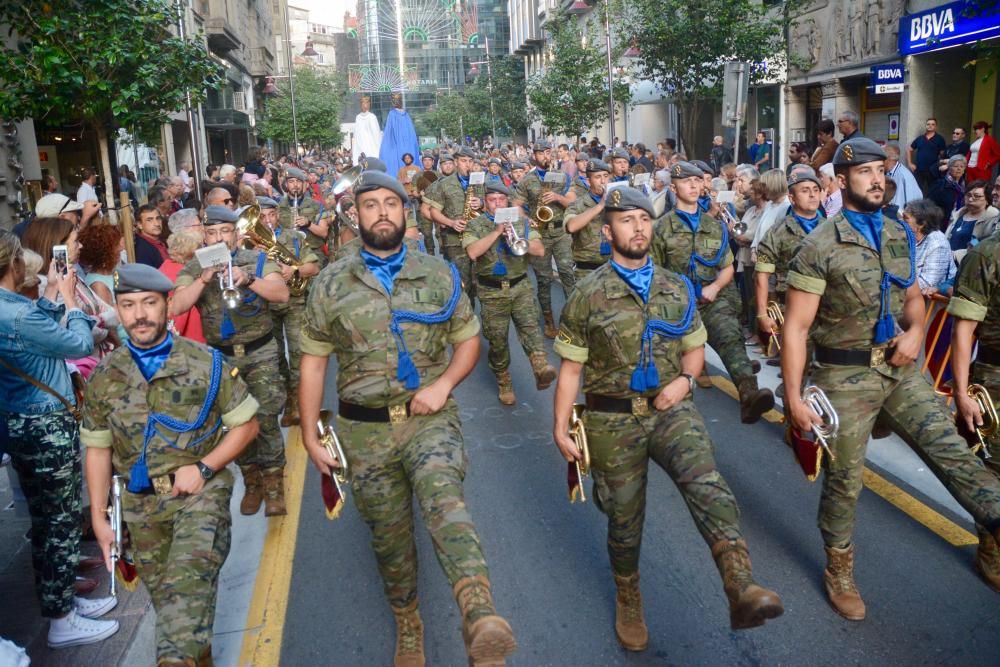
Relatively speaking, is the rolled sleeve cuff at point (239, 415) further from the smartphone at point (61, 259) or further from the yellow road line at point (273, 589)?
the smartphone at point (61, 259)

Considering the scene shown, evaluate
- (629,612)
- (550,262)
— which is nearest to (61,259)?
(629,612)

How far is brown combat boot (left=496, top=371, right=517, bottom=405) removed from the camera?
8672 millimetres

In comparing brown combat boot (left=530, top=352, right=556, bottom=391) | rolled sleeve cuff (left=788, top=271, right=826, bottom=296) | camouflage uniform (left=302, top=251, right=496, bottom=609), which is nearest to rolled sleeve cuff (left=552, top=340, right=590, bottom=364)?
camouflage uniform (left=302, top=251, right=496, bottom=609)

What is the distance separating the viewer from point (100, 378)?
12.9 feet

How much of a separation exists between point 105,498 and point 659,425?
252 cm

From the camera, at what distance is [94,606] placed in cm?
503

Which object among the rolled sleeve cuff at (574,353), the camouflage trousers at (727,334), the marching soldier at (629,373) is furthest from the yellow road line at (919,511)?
the rolled sleeve cuff at (574,353)

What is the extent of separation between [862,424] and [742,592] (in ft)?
4.73

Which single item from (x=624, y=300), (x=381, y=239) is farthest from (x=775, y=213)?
(x=381, y=239)

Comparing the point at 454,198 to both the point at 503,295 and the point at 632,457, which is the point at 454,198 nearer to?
the point at 503,295

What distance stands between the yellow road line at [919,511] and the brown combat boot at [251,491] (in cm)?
416

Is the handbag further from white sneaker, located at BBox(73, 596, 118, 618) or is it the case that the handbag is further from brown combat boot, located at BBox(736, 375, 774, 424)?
brown combat boot, located at BBox(736, 375, 774, 424)

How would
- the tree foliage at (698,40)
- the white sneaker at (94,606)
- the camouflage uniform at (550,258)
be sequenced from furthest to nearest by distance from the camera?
the tree foliage at (698,40) → the camouflage uniform at (550,258) → the white sneaker at (94,606)

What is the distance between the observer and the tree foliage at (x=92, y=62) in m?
10.5
